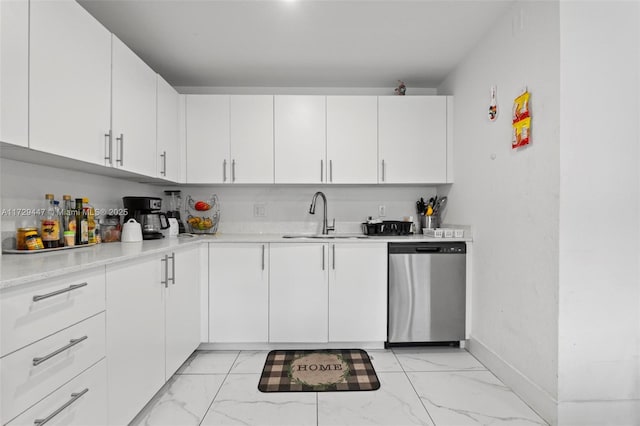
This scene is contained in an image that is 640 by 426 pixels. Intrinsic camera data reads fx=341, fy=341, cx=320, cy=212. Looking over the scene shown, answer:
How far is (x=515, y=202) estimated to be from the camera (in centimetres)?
203

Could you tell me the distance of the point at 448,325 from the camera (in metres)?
2.64

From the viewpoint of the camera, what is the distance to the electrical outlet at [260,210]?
3309mm

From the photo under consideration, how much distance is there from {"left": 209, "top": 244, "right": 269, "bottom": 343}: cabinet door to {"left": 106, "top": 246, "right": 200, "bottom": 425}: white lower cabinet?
29cm

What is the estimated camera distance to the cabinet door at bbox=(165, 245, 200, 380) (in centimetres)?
202

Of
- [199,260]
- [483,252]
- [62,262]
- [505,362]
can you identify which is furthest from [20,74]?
[505,362]

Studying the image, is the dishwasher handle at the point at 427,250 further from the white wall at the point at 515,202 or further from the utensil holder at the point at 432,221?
the utensil holder at the point at 432,221

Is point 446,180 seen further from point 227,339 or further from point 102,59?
point 102,59

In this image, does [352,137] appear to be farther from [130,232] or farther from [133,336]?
[133,336]

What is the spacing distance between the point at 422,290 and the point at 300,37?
207cm

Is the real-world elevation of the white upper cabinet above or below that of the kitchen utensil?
above

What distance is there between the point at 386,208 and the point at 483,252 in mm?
1074

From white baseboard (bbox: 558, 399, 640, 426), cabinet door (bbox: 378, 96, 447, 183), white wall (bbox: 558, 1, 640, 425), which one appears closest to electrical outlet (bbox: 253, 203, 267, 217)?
cabinet door (bbox: 378, 96, 447, 183)

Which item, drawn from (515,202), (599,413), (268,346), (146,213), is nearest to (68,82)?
(146,213)

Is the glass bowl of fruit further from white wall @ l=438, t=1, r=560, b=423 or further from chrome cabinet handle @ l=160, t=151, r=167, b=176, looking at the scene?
white wall @ l=438, t=1, r=560, b=423
